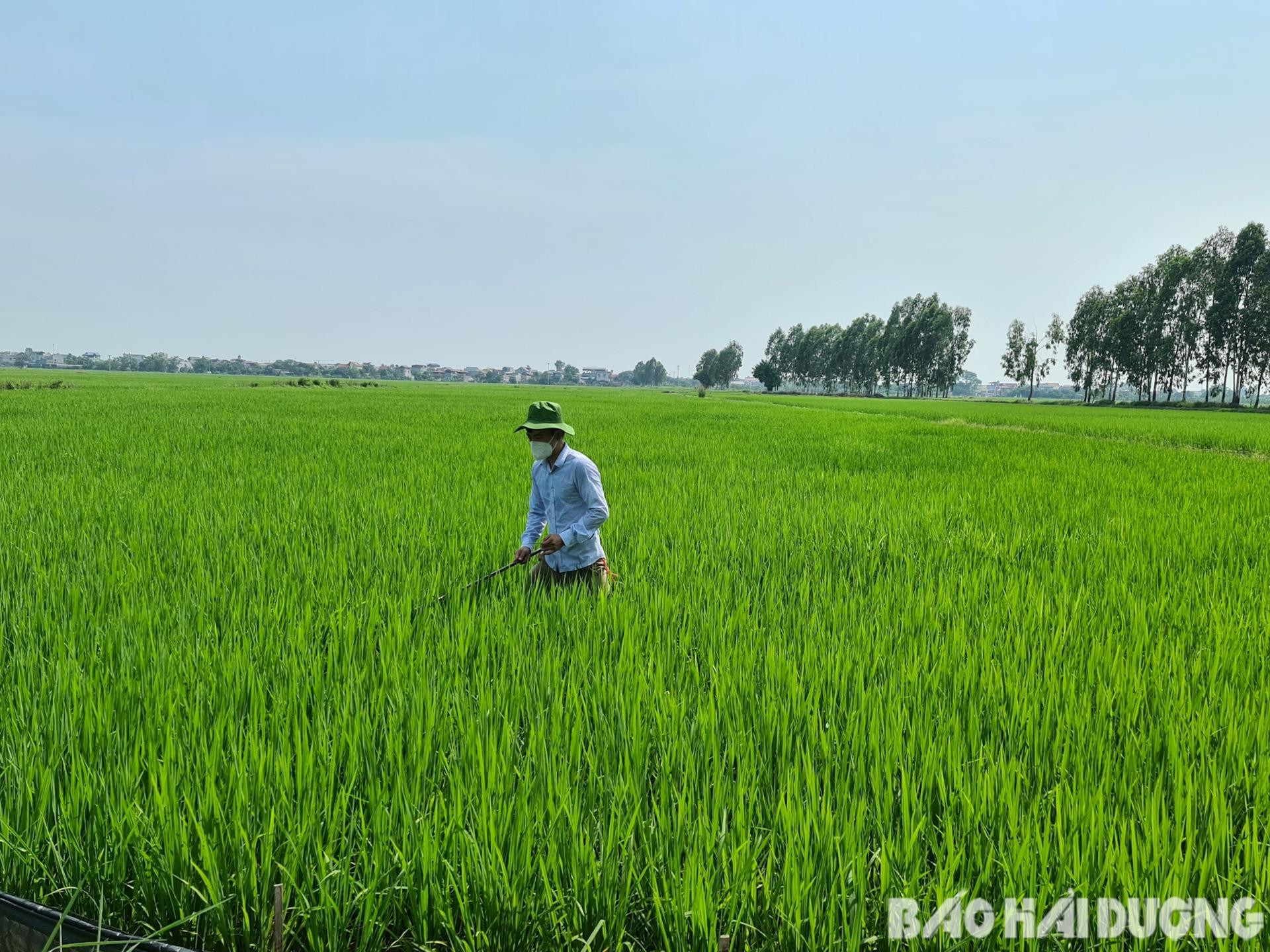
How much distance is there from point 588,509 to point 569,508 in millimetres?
125

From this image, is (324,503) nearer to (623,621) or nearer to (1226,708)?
(623,621)

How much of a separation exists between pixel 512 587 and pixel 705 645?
109 cm

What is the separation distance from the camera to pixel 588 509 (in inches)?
120

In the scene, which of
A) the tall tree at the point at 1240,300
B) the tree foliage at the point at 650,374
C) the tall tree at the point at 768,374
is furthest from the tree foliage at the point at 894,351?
the tree foliage at the point at 650,374

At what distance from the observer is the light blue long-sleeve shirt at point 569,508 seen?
9.78 ft

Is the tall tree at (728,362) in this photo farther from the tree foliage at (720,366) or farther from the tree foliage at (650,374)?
the tree foliage at (650,374)

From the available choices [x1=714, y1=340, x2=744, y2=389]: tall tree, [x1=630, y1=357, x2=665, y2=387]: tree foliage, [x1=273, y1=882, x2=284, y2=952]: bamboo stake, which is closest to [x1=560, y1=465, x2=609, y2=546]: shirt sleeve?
[x1=273, y1=882, x2=284, y2=952]: bamboo stake

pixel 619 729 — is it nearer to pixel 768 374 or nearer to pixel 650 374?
pixel 768 374

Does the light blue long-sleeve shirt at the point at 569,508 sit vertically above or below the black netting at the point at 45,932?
above

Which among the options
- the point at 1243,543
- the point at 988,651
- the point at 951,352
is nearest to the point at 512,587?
the point at 988,651

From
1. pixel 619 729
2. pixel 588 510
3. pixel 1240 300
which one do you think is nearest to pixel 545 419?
pixel 588 510

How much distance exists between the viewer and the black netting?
117 centimetres

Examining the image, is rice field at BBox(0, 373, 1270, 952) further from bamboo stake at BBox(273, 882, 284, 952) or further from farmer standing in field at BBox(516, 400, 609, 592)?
farmer standing in field at BBox(516, 400, 609, 592)

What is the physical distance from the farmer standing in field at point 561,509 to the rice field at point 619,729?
0.67 feet
